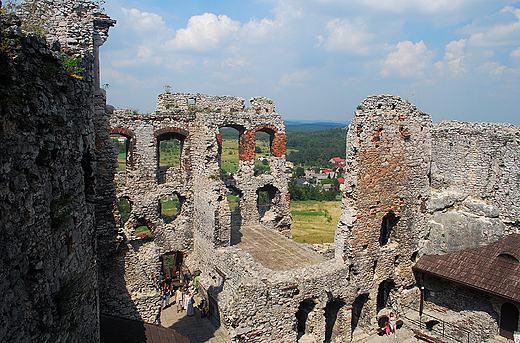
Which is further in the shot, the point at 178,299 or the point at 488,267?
the point at 178,299

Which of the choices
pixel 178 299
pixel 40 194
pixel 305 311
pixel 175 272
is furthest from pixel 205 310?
pixel 40 194

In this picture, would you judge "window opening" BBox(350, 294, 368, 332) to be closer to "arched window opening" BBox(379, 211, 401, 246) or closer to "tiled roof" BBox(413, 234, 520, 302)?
"arched window opening" BBox(379, 211, 401, 246)

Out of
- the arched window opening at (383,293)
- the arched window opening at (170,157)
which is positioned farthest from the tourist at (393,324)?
the arched window opening at (170,157)

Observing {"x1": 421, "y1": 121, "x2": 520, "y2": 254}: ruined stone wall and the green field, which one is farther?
the green field

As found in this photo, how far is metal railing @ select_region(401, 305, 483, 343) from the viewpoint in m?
10.7

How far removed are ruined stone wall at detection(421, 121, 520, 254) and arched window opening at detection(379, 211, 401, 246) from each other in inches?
53.3

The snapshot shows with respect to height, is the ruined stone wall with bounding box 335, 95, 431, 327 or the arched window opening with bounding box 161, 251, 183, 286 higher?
the ruined stone wall with bounding box 335, 95, 431, 327

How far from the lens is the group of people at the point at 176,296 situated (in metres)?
13.9

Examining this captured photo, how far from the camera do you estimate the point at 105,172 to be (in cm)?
834

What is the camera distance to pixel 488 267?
10.6 meters

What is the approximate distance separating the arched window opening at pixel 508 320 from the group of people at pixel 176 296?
10.1m

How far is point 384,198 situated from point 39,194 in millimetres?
10419

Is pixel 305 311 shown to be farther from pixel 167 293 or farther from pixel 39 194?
pixel 39 194

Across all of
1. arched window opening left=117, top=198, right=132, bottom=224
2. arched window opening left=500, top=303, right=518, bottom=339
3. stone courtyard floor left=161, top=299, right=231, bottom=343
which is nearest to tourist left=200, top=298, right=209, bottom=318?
stone courtyard floor left=161, top=299, right=231, bottom=343
